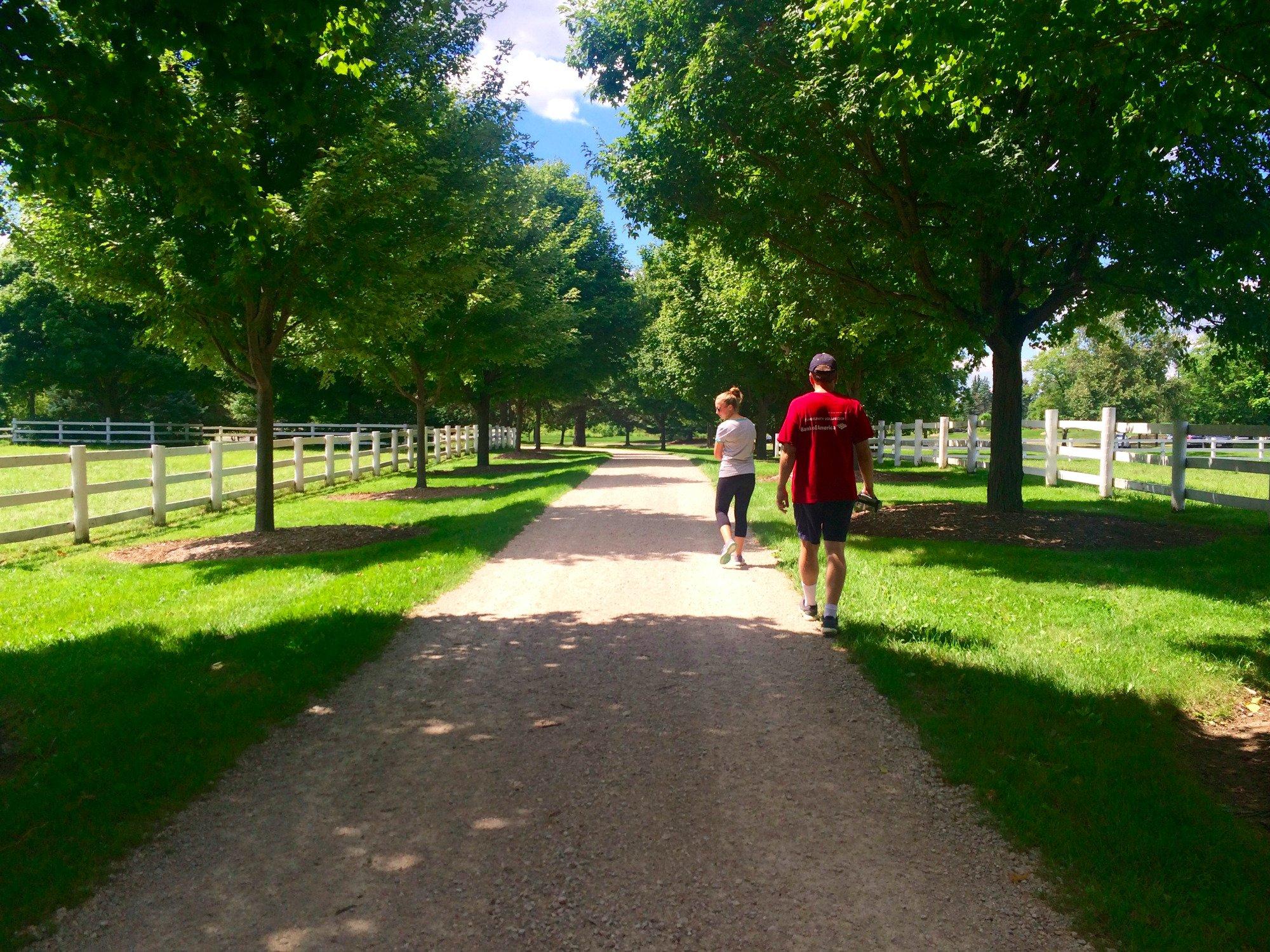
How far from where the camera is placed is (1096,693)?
5195mm

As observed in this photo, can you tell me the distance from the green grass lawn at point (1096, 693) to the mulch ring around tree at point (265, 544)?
5.55m

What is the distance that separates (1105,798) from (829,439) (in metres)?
3.26

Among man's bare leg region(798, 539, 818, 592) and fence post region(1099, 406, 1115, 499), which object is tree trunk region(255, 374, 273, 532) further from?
fence post region(1099, 406, 1115, 499)

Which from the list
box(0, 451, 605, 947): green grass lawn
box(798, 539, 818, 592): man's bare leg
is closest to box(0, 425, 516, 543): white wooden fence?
box(0, 451, 605, 947): green grass lawn

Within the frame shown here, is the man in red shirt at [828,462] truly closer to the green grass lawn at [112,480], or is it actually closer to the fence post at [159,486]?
the green grass lawn at [112,480]

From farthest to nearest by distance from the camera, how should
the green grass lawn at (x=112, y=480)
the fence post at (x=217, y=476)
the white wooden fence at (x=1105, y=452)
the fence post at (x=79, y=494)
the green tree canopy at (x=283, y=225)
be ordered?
1. the fence post at (x=217, y=476)
2. the green grass lawn at (x=112, y=480)
3. the white wooden fence at (x=1105, y=452)
4. the fence post at (x=79, y=494)
5. the green tree canopy at (x=283, y=225)

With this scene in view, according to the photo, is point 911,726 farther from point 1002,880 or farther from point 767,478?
point 767,478

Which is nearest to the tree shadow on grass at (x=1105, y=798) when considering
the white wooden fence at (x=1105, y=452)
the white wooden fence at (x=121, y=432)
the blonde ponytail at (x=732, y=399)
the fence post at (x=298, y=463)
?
the blonde ponytail at (x=732, y=399)

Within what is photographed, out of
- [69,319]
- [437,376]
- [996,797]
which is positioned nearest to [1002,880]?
[996,797]

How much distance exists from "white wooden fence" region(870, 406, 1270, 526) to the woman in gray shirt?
15.3 ft

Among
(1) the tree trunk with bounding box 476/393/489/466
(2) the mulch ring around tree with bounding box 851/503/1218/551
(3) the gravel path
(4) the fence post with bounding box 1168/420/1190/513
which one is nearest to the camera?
(3) the gravel path

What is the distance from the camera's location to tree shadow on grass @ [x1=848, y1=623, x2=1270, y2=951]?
117 inches

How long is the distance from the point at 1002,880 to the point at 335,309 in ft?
34.5

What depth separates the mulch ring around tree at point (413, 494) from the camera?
707 inches
